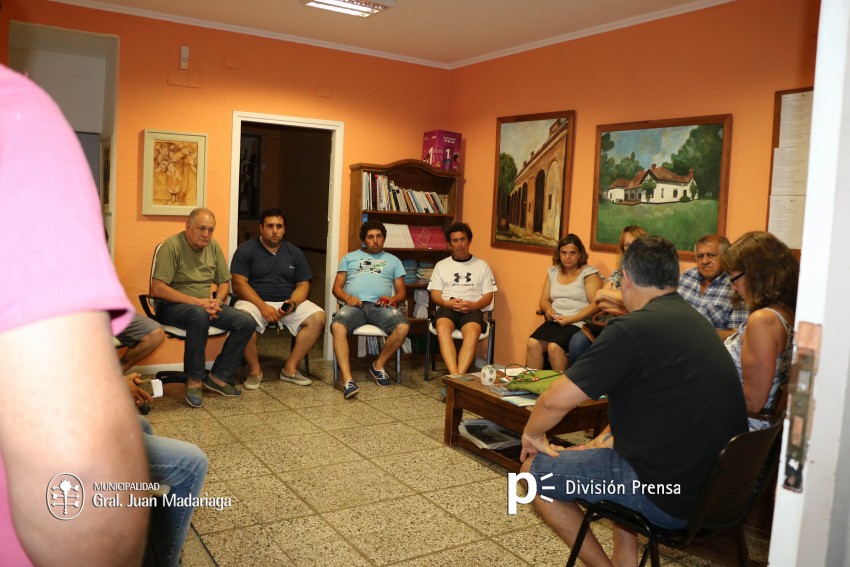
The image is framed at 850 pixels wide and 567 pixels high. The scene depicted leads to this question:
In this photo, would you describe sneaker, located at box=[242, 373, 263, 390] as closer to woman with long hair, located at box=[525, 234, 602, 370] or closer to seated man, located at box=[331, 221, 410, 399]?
seated man, located at box=[331, 221, 410, 399]

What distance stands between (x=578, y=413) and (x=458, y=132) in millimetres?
4218

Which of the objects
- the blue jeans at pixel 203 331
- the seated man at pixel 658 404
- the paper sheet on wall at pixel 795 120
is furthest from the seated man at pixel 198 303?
the paper sheet on wall at pixel 795 120

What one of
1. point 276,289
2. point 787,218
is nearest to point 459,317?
point 276,289

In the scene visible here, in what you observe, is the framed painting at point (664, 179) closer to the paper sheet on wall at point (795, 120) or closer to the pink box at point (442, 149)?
the paper sheet on wall at point (795, 120)

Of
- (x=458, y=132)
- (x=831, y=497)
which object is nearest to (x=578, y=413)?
(x=831, y=497)

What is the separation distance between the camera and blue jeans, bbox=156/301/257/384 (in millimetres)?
4906

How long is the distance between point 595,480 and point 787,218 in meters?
2.83

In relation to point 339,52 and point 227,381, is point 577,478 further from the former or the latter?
point 339,52

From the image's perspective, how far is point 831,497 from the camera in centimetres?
90

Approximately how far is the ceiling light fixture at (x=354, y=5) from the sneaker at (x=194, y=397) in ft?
9.77

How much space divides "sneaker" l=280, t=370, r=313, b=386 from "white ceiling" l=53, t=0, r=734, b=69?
293 cm

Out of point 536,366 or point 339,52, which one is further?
point 339,52

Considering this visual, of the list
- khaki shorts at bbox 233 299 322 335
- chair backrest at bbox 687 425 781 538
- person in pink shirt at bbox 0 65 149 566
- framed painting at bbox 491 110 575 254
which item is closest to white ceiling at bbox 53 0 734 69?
framed painting at bbox 491 110 575 254

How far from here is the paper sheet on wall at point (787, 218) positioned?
416cm
